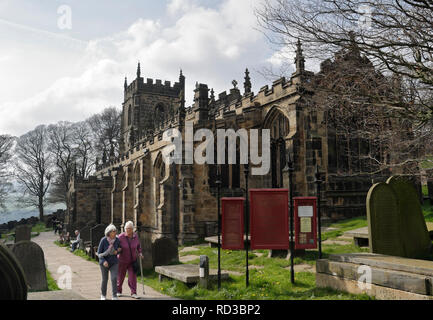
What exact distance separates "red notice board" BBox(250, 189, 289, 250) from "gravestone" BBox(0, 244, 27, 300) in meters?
5.60

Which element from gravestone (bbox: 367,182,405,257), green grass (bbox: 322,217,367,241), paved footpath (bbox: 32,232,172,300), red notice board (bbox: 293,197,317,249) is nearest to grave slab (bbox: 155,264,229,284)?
paved footpath (bbox: 32,232,172,300)

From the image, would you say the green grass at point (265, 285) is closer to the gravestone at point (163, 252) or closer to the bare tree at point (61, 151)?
the gravestone at point (163, 252)

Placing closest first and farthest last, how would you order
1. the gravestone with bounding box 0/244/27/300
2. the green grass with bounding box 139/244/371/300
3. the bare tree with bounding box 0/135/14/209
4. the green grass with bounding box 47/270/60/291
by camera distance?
the gravestone with bounding box 0/244/27/300
the green grass with bounding box 139/244/371/300
the green grass with bounding box 47/270/60/291
the bare tree with bounding box 0/135/14/209

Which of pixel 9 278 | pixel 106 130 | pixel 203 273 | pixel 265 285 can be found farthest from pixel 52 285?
pixel 106 130

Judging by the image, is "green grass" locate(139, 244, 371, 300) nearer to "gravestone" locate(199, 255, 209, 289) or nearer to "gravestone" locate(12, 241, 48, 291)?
"gravestone" locate(199, 255, 209, 289)

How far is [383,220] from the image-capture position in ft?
22.4

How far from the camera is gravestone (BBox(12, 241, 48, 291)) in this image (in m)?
8.28

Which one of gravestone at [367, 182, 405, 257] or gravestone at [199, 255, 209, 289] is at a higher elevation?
gravestone at [367, 182, 405, 257]

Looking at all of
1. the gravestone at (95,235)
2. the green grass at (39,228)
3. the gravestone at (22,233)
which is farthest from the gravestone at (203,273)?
the green grass at (39,228)

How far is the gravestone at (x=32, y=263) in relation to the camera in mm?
8281

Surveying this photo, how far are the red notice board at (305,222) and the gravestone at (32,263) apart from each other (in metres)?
6.09

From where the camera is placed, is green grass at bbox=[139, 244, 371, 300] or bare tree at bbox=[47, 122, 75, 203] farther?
bare tree at bbox=[47, 122, 75, 203]

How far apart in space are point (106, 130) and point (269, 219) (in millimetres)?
45949

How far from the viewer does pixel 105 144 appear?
48.8m
